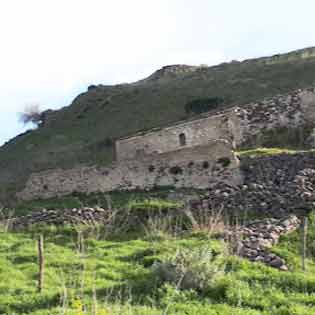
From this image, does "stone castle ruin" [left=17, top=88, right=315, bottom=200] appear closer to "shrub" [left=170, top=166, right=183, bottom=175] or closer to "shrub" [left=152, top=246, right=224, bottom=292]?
"shrub" [left=170, top=166, right=183, bottom=175]

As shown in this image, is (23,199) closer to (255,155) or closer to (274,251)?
(255,155)

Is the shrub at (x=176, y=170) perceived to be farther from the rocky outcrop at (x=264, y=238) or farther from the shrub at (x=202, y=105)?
the shrub at (x=202, y=105)

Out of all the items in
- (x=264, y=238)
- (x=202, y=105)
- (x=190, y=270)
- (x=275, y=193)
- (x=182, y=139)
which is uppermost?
(x=202, y=105)

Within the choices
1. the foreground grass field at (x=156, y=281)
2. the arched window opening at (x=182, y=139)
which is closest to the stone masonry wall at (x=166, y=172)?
the arched window opening at (x=182, y=139)

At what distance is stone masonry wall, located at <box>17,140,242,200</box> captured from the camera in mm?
25062

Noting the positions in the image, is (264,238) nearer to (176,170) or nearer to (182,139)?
(176,170)

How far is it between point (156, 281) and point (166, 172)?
12795mm

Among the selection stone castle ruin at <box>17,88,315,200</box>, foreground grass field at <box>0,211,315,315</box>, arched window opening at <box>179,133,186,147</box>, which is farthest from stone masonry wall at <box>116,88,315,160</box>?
foreground grass field at <box>0,211,315,315</box>

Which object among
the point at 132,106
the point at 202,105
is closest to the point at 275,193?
the point at 202,105

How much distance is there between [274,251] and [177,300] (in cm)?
404

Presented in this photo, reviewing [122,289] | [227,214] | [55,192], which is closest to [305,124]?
[55,192]

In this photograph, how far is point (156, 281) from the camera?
43.6 feet

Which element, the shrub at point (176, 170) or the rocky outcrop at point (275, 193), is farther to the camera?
the shrub at point (176, 170)

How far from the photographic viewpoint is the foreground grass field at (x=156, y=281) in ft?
39.2
